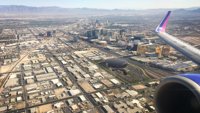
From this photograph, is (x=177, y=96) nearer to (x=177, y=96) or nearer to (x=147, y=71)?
(x=177, y=96)

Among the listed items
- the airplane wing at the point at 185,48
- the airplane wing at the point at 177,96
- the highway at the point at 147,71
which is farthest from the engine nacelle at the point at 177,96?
the highway at the point at 147,71

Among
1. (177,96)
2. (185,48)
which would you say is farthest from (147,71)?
(177,96)

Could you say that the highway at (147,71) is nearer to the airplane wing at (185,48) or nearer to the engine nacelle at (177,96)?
the airplane wing at (185,48)

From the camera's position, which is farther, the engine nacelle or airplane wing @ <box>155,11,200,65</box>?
airplane wing @ <box>155,11,200,65</box>

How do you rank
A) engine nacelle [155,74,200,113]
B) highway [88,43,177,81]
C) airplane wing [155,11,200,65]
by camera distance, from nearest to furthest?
engine nacelle [155,74,200,113]
airplane wing [155,11,200,65]
highway [88,43,177,81]

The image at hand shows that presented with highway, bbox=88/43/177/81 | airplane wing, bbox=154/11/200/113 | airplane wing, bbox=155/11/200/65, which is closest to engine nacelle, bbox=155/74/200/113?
airplane wing, bbox=154/11/200/113

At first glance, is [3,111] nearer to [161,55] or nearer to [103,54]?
[103,54]

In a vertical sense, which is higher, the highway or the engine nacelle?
the engine nacelle

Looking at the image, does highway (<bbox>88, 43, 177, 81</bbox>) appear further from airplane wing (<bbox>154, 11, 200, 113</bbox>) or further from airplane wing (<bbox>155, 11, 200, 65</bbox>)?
airplane wing (<bbox>154, 11, 200, 113</bbox>)

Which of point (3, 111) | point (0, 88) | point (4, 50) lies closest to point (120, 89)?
point (3, 111)
